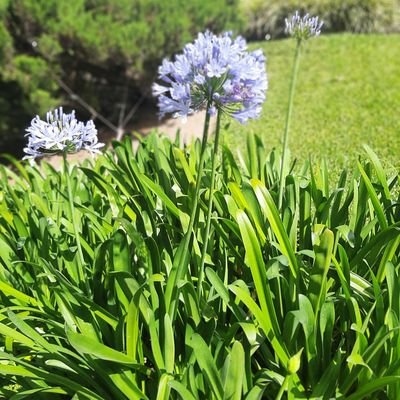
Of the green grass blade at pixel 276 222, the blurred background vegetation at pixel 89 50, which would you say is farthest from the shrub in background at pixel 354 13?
the green grass blade at pixel 276 222

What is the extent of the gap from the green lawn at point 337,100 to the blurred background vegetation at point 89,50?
1236mm

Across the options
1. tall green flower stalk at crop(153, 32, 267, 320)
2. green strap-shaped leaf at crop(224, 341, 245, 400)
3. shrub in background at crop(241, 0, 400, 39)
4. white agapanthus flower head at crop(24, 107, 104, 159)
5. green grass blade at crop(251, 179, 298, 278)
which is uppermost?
shrub in background at crop(241, 0, 400, 39)

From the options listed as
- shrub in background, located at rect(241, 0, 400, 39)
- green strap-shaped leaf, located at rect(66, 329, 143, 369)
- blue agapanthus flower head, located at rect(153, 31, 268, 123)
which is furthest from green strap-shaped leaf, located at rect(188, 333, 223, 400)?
shrub in background, located at rect(241, 0, 400, 39)

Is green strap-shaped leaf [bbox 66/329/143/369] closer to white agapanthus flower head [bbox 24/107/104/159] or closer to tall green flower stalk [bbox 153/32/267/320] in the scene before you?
tall green flower stalk [bbox 153/32/267/320]

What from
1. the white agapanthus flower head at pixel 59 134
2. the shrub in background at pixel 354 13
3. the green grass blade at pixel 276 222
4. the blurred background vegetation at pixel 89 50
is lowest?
the green grass blade at pixel 276 222

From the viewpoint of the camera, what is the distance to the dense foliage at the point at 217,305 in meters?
1.83

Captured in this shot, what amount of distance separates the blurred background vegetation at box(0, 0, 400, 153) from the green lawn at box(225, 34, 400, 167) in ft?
4.05

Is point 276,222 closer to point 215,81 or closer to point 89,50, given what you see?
point 215,81

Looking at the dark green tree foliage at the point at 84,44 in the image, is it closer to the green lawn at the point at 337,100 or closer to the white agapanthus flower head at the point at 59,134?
the green lawn at the point at 337,100

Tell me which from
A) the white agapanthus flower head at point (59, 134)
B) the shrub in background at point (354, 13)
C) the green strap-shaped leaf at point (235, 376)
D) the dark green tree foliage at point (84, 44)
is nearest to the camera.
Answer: the green strap-shaped leaf at point (235, 376)

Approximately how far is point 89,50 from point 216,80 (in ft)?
17.9

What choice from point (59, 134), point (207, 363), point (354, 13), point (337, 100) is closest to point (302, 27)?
point (59, 134)

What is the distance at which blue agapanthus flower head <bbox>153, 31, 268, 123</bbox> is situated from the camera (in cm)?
177

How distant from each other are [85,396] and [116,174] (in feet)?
4.73
